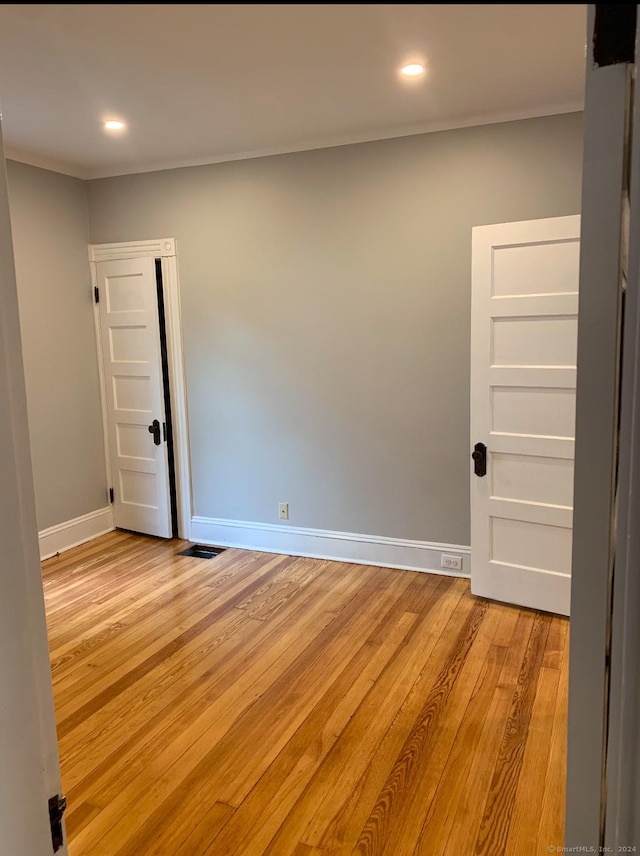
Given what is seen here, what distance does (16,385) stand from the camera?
1.06 metres

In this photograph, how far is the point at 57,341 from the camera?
4.57 m

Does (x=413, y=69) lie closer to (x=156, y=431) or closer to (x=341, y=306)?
(x=341, y=306)

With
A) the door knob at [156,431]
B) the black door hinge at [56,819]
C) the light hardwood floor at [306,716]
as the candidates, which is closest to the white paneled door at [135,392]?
the door knob at [156,431]

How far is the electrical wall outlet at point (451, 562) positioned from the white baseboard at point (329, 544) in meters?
0.02

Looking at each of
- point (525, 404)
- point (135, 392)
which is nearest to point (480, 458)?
point (525, 404)

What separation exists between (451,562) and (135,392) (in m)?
2.66

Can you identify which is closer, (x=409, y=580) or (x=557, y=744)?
(x=557, y=744)

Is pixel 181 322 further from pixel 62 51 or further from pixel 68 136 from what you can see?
pixel 62 51

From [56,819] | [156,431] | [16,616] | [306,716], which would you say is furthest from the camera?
[156,431]

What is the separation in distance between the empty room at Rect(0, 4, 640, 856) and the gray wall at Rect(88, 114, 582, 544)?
0.06 ft

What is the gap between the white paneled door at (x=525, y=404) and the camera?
316cm

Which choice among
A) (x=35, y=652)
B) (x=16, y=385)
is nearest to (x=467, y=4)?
(x=16, y=385)

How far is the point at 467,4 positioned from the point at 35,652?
1.17 m

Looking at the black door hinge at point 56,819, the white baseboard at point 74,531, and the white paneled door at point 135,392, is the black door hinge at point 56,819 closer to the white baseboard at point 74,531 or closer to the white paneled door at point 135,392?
the white baseboard at point 74,531
